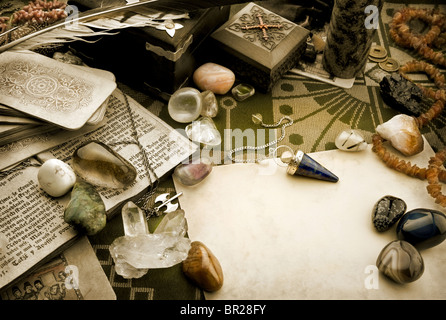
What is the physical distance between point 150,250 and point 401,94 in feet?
2.96

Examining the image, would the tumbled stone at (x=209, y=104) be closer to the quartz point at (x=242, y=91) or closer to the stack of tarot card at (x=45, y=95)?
the quartz point at (x=242, y=91)

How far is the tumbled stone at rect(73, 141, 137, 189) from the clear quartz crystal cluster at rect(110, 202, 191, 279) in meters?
0.10

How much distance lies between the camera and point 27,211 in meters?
0.88

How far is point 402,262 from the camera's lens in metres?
0.84

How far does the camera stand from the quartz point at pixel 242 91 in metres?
1.19

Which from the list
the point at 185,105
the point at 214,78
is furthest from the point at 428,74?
the point at 185,105

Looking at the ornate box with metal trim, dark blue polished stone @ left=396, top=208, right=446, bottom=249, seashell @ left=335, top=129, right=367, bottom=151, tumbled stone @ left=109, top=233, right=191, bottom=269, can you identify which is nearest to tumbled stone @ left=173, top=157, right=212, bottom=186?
tumbled stone @ left=109, top=233, right=191, bottom=269

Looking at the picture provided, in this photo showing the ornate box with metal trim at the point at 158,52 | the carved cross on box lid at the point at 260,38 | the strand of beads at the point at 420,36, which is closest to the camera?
the ornate box with metal trim at the point at 158,52

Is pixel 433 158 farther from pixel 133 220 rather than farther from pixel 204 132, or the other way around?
pixel 133 220

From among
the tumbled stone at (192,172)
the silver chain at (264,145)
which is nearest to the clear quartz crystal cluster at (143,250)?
the tumbled stone at (192,172)

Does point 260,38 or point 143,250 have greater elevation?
point 260,38

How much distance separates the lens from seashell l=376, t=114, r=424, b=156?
107cm

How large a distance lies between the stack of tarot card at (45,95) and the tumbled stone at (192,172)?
270 mm

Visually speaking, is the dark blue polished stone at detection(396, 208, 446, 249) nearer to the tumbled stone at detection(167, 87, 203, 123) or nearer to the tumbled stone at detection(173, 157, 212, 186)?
the tumbled stone at detection(173, 157, 212, 186)
